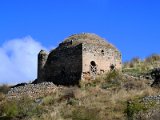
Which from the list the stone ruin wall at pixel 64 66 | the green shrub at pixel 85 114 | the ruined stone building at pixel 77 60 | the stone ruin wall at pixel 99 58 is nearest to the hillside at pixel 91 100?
the green shrub at pixel 85 114

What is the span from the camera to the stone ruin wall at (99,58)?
33.9 meters

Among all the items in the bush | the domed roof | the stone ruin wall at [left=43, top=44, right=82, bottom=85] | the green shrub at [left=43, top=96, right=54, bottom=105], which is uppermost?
the domed roof

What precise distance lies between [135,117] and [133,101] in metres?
1.94

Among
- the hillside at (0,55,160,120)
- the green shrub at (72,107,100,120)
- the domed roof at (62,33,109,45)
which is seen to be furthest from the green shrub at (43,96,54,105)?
the domed roof at (62,33,109,45)

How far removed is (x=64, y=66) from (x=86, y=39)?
2.50 meters

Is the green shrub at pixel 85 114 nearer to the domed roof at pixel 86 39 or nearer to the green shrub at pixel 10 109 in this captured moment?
the green shrub at pixel 10 109

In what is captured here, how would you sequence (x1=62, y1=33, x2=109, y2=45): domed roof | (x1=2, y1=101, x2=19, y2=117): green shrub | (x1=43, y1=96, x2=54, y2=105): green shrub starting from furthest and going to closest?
1. (x1=62, y1=33, x2=109, y2=45): domed roof
2. (x1=43, y1=96, x2=54, y2=105): green shrub
3. (x1=2, y1=101, x2=19, y2=117): green shrub

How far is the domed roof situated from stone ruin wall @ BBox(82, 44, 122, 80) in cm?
67

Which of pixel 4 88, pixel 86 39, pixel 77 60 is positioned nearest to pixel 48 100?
pixel 77 60

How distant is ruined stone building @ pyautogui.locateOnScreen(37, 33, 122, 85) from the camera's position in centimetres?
3399

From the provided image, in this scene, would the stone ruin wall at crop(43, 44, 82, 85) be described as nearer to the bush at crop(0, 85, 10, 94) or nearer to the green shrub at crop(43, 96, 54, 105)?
the green shrub at crop(43, 96, 54, 105)

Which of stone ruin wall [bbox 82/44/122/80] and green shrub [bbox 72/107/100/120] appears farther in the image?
stone ruin wall [bbox 82/44/122/80]

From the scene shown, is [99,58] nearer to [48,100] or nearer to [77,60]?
[77,60]

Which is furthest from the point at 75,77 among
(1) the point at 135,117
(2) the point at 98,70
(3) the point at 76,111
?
(1) the point at 135,117
